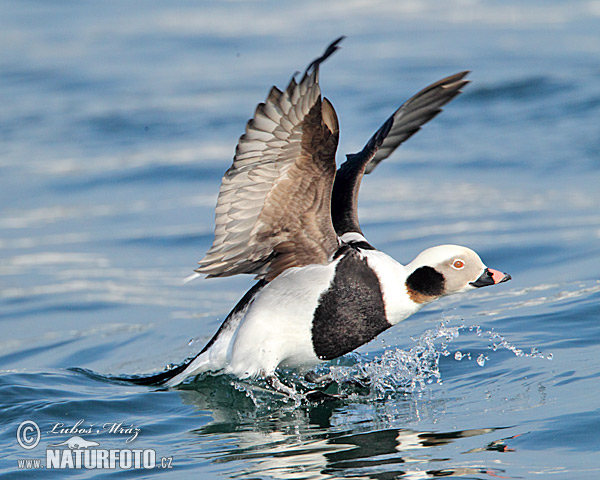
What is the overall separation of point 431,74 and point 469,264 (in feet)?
32.2

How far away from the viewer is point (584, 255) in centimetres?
809

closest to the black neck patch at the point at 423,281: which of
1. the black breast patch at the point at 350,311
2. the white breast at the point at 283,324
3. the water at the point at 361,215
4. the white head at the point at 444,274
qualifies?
the white head at the point at 444,274

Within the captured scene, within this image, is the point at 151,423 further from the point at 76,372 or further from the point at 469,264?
the point at 469,264

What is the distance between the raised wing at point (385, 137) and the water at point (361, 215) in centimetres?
85

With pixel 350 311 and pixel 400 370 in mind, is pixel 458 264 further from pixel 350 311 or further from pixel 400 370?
pixel 400 370

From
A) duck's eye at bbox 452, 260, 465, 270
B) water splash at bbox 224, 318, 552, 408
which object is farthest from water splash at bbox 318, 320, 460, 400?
duck's eye at bbox 452, 260, 465, 270

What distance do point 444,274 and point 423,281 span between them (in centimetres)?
12

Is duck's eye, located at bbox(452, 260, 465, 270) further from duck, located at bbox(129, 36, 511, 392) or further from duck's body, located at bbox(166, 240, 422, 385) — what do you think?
duck's body, located at bbox(166, 240, 422, 385)

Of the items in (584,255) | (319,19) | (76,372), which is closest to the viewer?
(76,372)

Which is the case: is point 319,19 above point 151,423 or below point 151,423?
above

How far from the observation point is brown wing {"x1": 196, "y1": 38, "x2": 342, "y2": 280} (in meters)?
4.56

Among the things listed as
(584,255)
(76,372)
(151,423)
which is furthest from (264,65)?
(151,423)

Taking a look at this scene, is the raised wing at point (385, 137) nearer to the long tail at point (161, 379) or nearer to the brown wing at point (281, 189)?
the brown wing at point (281, 189)

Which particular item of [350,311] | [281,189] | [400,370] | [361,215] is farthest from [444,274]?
[361,215]
